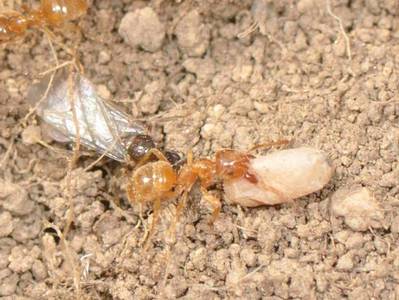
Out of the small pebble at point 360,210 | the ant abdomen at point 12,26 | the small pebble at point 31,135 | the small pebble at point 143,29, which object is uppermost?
the ant abdomen at point 12,26

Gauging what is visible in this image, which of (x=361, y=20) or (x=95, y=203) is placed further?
(x=361, y=20)

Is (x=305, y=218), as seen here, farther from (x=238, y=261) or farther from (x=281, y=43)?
(x=281, y=43)

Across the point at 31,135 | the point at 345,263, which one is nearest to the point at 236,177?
the point at 345,263

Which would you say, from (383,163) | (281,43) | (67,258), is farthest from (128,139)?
(383,163)

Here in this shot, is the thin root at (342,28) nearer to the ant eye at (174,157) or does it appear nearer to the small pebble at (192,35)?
the small pebble at (192,35)

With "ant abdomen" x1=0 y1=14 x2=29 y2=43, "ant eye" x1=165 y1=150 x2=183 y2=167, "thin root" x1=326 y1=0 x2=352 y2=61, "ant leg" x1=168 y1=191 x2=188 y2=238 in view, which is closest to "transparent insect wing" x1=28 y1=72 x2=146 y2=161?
"ant eye" x1=165 y1=150 x2=183 y2=167

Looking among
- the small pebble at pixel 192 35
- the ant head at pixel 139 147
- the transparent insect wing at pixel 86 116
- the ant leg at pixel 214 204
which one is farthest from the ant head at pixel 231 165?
the small pebble at pixel 192 35
